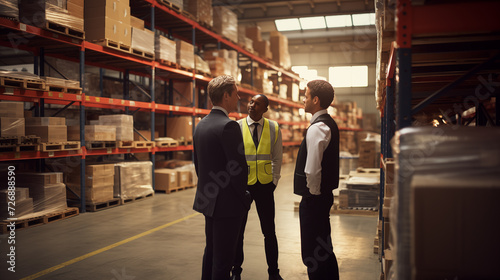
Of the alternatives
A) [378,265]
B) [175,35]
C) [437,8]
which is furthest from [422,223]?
[175,35]

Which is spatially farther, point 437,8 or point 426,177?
point 437,8

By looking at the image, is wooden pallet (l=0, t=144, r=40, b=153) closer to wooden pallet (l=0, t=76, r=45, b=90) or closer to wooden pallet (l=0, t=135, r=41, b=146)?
wooden pallet (l=0, t=135, r=41, b=146)

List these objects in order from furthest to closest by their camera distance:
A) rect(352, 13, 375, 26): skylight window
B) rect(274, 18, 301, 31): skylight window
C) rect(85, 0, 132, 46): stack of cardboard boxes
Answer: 1. rect(274, 18, 301, 31): skylight window
2. rect(352, 13, 375, 26): skylight window
3. rect(85, 0, 132, 46): stack of cardboard boxes

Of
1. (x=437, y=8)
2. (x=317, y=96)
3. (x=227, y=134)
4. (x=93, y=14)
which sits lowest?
(x=227, y=134)

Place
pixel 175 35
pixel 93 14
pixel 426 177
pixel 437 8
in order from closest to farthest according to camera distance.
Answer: pixel 426 177 → pixel 437 8 → pixel 93 14 → pixel 175 35

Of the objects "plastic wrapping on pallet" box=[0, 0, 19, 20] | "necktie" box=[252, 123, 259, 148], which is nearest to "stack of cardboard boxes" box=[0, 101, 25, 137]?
"plastic wrapping on pallet" box=[0, 0, 19, 20]

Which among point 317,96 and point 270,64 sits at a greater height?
point 270,64

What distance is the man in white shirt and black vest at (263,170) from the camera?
3.79 meters

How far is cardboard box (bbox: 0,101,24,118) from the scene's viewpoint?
18.8 feet

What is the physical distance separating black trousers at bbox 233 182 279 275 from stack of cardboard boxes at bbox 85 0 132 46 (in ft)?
17.2

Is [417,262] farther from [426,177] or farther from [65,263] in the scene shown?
[65,263]

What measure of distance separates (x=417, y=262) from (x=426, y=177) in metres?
0.40

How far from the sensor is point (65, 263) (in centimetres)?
→ 438

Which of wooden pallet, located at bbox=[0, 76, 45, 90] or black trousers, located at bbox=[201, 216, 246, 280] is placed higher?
wooden pallet, located at bbox=[0, 76, 45, 90]
